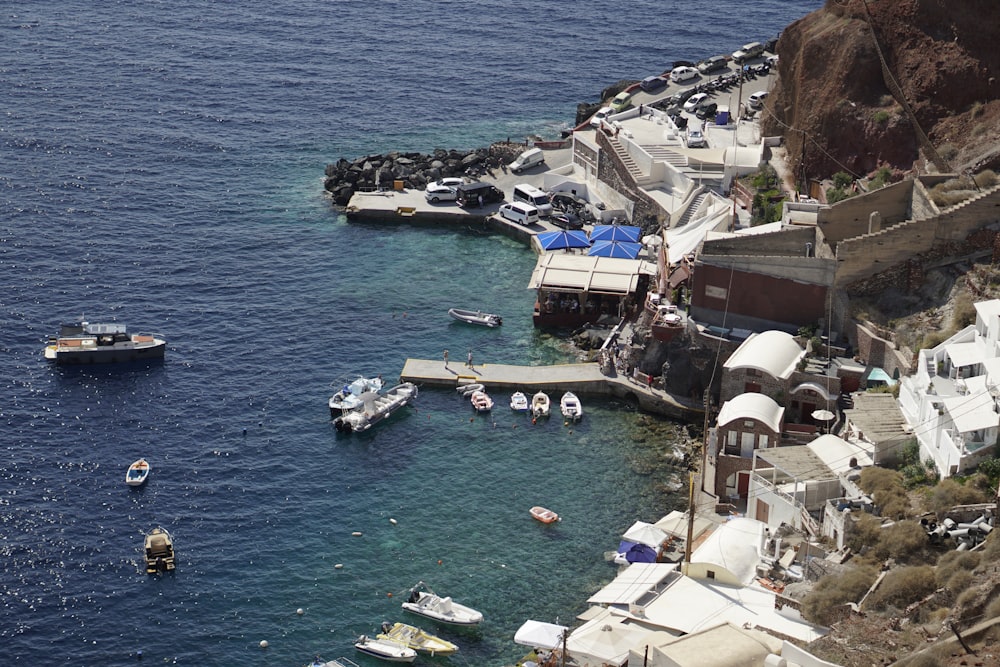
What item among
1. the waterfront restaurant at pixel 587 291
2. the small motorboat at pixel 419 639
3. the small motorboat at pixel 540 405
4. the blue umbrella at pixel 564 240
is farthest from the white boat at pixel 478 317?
the small motorboat at pixel 419 639

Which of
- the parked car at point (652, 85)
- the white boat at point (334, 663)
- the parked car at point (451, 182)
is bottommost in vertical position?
the white boat at point (334, 663)

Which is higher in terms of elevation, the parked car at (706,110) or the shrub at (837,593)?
the parked car at (706,110)

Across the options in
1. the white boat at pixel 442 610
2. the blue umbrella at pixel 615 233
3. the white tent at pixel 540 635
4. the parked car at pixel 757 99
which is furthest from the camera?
the parked car at pixel 757 99

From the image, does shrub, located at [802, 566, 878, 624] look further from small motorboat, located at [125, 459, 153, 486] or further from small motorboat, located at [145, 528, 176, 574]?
small motorboat, located at [125, 459, 153, 486]

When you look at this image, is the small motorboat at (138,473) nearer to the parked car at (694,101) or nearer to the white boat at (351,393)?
the white boat at (351,393)

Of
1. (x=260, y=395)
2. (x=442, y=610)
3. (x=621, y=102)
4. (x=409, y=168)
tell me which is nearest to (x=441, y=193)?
(x=409, y=168)

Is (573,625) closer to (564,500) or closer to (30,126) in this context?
(564,500)

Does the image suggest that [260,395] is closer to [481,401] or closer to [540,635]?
[481,401]
